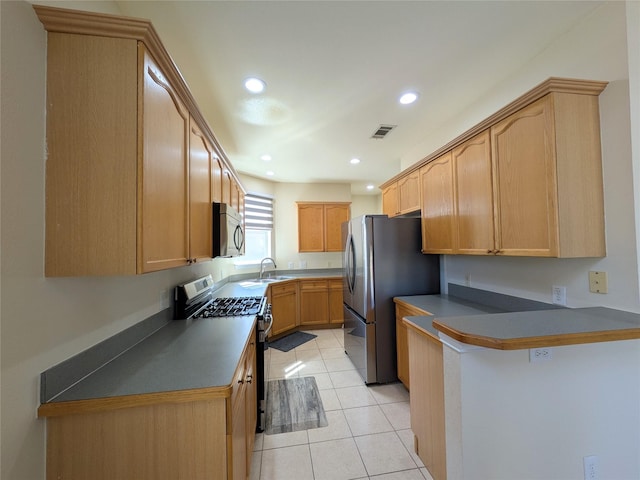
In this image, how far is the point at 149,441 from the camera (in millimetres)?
894

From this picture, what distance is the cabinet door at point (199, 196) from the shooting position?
150 centimetres

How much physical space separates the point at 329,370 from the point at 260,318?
1.41 metres

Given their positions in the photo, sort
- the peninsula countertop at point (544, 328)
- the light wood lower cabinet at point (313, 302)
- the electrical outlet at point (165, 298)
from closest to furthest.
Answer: the peninsula countertop at point (544, 328)
the electrical outlet at point (165, 298)
the light wood lower cabinet at point (313, 302)

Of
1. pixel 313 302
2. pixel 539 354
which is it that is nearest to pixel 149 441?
pixel 539 354

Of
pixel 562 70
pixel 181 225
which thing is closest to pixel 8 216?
pixel 181 225

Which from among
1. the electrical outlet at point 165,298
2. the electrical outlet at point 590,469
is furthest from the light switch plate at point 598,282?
the electrical outlet at point 165,298

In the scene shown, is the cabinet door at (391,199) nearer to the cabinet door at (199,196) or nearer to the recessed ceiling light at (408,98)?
the recessed ceiling light at (408,98)

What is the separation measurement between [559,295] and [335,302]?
10.6ft

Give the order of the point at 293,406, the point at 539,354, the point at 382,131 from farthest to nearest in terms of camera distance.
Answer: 1. the point at 382,131
2. the point at 293,406
3. the point at 539,354

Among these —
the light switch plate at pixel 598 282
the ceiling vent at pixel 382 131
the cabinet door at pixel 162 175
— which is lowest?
the light switch plate at pixel 598 282

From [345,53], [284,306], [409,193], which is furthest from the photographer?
[284,306]

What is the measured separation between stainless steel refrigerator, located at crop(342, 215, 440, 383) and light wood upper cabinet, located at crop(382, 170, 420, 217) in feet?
1.01

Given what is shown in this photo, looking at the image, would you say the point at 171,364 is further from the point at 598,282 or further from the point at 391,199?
the point at 391,199

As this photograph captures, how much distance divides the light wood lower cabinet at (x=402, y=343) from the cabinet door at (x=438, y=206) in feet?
2.10
